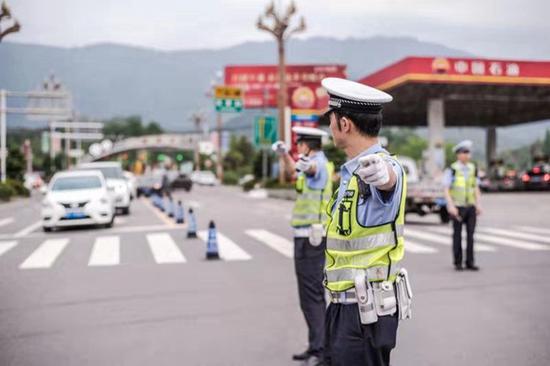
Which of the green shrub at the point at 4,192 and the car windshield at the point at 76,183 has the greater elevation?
the car windshield at the point at 76,183


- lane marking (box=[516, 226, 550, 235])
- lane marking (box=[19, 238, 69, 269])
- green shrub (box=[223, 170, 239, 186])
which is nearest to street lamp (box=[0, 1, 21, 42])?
lane marking (box=[19, 238, 69, 269])

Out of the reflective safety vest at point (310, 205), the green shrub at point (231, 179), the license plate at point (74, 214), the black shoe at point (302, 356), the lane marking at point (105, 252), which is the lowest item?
the green shrub at point (231, 179)

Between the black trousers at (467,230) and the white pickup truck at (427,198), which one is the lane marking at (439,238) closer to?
the white pickup truck at (427,198)

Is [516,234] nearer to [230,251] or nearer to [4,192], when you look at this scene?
[230,251]

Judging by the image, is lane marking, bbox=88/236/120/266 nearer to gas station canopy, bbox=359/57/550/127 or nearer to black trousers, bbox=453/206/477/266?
black trousers, bbox=453/206/477/266

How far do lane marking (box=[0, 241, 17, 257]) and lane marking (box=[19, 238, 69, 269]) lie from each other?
24.2 inches

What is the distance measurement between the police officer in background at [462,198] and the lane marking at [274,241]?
3.23 m

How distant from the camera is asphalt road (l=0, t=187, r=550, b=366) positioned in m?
6.20

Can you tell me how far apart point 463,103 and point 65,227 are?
3114 centimetres

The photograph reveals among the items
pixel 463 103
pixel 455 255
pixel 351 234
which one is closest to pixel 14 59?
pixel 455 255

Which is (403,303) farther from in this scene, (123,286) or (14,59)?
(14,59)

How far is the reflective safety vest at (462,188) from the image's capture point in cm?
1077

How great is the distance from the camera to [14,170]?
53.3 meters

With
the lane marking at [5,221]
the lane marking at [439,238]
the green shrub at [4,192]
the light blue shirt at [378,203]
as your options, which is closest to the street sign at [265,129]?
the green shrub at [4,192]
